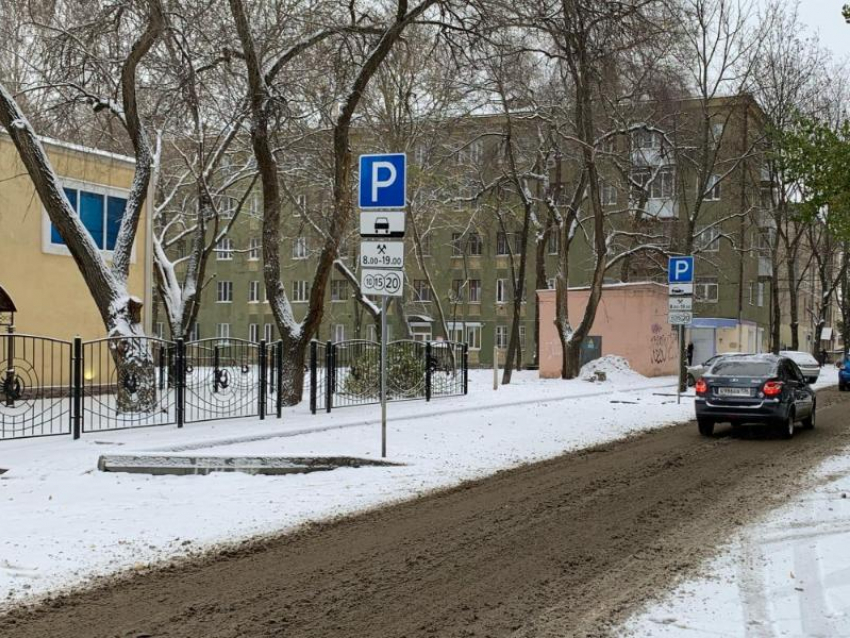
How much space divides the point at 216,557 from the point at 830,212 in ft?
38.5

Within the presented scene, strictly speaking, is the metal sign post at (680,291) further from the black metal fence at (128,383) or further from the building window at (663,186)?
the building window at (663,186)

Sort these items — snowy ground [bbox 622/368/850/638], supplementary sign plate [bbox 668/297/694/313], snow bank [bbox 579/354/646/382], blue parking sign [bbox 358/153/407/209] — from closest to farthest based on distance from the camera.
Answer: snowy ground [bbox 622/368/850/638]
blue parking sign [bbox 358/153/407/209]
supplementary sign plate [bbox 668/297/694/313]
snow bank [bbox 579/354/646/382]

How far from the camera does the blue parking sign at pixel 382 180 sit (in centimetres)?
1147

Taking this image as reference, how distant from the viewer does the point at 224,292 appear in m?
71.0

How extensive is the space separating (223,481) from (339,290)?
57563 millimetres

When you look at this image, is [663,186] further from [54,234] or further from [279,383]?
[279,383]

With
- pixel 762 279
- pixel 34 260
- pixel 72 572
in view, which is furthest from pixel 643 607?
pixel 762 279

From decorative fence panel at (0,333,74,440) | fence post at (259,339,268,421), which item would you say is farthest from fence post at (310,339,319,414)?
decorative fence panel at (0,333,74,440)

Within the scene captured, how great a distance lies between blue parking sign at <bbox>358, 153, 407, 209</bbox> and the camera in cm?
1147

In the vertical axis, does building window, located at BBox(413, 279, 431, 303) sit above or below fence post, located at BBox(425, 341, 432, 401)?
above

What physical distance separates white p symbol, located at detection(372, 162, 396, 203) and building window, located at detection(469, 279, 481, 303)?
55164mm

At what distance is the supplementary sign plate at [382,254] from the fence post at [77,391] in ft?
15.0

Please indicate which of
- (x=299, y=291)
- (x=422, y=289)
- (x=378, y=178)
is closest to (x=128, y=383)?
(x=378, y=178)

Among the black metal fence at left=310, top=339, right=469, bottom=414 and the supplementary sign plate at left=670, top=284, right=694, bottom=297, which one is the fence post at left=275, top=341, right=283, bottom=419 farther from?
the supplementary sign plate at left=670, top=284, right=694, bottom=297
